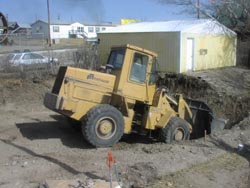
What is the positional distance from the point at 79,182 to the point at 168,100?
624cm

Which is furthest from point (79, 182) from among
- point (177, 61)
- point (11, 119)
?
point (177, 61)

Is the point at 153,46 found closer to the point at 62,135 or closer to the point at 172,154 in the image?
the point at 62,135

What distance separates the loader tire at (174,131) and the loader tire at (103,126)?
5.19ft

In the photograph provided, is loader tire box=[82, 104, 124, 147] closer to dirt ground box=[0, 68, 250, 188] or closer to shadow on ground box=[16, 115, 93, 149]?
dirt ground box=[0, 68, 250, 188]

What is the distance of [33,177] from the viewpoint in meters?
8.94

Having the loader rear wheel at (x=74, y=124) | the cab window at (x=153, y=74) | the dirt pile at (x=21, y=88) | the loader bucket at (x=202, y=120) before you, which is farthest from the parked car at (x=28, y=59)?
the cab window at (x=153, y=74)

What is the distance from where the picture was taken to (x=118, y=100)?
39.9ft

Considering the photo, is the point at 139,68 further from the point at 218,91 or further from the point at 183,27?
the point at 183,27

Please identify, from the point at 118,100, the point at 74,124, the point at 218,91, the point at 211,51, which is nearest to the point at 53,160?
the point at 118,100

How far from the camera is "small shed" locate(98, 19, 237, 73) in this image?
28.9 metres

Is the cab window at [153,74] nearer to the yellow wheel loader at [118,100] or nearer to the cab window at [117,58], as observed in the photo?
the yellow wheel loader at [118,100]

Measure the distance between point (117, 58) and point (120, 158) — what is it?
3.34 metres

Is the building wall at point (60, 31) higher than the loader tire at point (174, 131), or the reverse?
the building wall at point (60, 31)

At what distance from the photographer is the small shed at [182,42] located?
2891 cm
